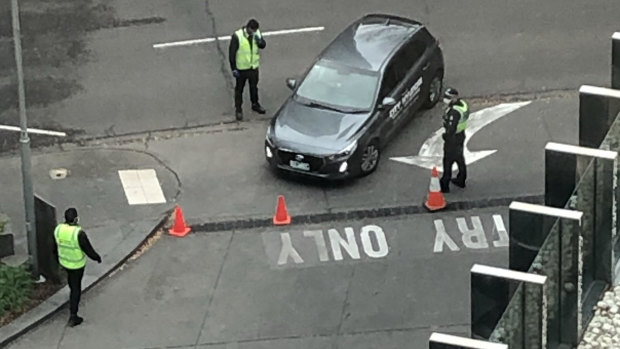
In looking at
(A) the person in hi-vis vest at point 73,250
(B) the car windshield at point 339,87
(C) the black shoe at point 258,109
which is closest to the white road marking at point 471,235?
(B) the car windshield at point 339,87

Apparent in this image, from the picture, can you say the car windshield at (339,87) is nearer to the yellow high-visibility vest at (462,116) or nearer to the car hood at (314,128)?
the car hood at (314,128)

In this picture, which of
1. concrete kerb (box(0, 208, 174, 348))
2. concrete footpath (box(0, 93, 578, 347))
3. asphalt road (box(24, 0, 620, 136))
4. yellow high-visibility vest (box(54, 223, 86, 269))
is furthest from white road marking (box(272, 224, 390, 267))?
asphalt road (box(24, 0, 620, 136))

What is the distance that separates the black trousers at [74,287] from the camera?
18578 mm

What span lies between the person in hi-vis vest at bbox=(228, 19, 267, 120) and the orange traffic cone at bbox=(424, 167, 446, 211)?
393 cm

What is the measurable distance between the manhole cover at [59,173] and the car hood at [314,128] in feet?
10.5

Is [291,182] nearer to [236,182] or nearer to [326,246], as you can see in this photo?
[236,182]

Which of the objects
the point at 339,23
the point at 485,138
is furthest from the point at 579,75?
the point at 339,23

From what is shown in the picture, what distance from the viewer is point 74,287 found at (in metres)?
18.7

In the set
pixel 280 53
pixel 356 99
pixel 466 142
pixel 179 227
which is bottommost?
pixel 179 227

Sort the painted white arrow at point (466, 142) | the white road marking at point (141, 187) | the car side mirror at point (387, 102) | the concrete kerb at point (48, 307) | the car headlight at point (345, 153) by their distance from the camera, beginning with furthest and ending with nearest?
the painted white arrow at point (466, 142), the car side mirror at point (387, 102), the white road marking at point (141, 187), the car headlight at point (345, 153), the concrete kerb at point (48, 307)

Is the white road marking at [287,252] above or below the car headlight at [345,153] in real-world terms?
below

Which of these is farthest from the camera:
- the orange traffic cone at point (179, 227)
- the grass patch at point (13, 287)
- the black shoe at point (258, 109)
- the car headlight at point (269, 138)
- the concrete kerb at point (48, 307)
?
the black shoe at point (258, 109)

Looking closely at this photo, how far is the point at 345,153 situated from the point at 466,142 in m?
2.29

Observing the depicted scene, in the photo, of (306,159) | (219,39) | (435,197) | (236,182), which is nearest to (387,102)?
(306,159)
